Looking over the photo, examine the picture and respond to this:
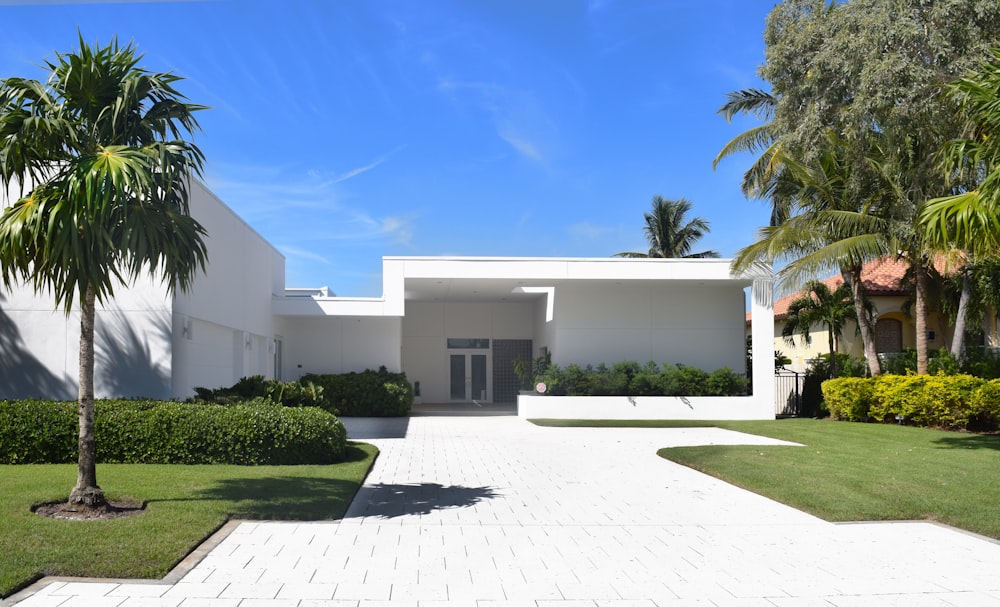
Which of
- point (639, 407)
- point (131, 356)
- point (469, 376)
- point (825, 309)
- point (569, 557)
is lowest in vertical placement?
point (569, 557)

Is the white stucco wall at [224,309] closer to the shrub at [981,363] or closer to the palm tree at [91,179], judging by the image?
the palm tree at [91,179]

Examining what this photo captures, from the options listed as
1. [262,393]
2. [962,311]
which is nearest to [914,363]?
[962,311]

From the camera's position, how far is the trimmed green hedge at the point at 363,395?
23.3m

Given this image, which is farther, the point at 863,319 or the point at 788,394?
the point at 788,394

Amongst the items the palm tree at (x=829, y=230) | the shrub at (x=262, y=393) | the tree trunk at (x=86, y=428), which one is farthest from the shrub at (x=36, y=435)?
the palm tree at (x=829, y=230)

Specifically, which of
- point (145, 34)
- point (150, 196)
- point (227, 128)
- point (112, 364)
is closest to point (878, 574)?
point (150, 196)

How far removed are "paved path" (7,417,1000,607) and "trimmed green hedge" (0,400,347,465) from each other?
1.70 metres

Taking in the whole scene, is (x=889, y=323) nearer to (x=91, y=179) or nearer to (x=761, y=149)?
A: (x=761, y=149)

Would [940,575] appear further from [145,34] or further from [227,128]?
[145,34]

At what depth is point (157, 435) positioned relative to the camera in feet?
36.5

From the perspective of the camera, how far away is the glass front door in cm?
3081

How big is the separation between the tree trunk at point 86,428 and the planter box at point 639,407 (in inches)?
633

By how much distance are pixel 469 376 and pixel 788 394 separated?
11.7 meters

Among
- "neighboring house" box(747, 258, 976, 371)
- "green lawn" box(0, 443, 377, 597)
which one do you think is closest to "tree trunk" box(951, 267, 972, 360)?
"neighboring house" box(747, 258, 976, 371)
